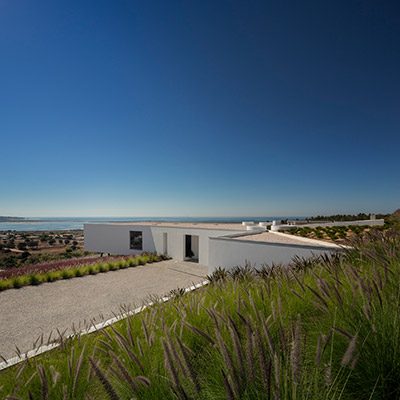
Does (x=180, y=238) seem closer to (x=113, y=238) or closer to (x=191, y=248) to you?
(x=191, y=248)

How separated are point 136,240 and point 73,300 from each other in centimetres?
1452

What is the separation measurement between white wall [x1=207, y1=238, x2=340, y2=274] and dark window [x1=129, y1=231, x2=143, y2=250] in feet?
43.2

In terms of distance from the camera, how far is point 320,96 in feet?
49.6

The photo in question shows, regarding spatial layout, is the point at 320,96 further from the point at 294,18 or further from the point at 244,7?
the point at 244,7

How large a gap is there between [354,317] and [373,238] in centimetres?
425

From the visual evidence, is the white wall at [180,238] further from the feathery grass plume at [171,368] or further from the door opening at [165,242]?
the feathery grass plume at [171,368]

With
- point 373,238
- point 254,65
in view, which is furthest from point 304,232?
point 254,65

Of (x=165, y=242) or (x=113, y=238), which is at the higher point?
(x=165, y=242)

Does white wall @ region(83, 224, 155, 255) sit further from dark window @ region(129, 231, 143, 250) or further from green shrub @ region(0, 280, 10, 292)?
green shrub @ region(0, 280, 10, 292)

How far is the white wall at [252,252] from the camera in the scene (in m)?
8.80

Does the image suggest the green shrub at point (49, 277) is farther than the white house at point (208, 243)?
Yes

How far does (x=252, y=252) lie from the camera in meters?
10.5

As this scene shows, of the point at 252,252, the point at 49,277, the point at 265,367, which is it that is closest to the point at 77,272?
the point at 49,277

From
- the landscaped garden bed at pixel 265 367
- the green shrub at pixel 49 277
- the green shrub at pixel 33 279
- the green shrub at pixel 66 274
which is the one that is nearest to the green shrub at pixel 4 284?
the green shrub at pixel 33 279
